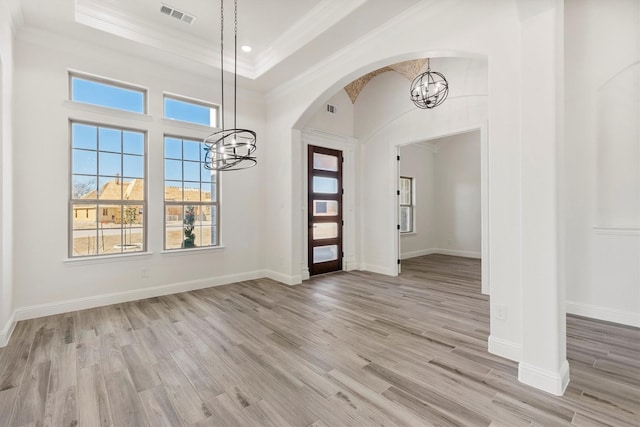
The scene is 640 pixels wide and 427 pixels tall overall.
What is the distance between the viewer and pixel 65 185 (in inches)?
148

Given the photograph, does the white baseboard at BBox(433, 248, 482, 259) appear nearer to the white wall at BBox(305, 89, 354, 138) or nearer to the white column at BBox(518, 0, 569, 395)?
the white wall at BBox(305, 89, 354, 138)

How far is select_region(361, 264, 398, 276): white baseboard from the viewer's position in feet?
18.9

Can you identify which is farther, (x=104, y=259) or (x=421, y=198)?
(x=421, y=198)

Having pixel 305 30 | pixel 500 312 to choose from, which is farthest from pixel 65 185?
pixel 500 312

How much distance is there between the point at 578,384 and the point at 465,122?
12.6ft

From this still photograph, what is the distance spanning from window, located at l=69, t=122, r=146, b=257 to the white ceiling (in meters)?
1.22

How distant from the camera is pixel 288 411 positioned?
6.18 ft

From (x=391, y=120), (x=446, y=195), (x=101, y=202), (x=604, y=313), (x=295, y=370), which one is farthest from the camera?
(x=446, y=195)

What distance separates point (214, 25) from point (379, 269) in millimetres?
5068

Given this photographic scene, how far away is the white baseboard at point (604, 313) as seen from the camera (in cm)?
315

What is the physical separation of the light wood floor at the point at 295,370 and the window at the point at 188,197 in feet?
4.16

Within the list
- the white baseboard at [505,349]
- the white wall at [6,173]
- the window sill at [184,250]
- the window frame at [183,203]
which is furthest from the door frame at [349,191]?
the white wall at [6,173]

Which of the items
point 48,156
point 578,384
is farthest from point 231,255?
point 578,384

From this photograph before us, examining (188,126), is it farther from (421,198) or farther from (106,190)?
(421,198)
